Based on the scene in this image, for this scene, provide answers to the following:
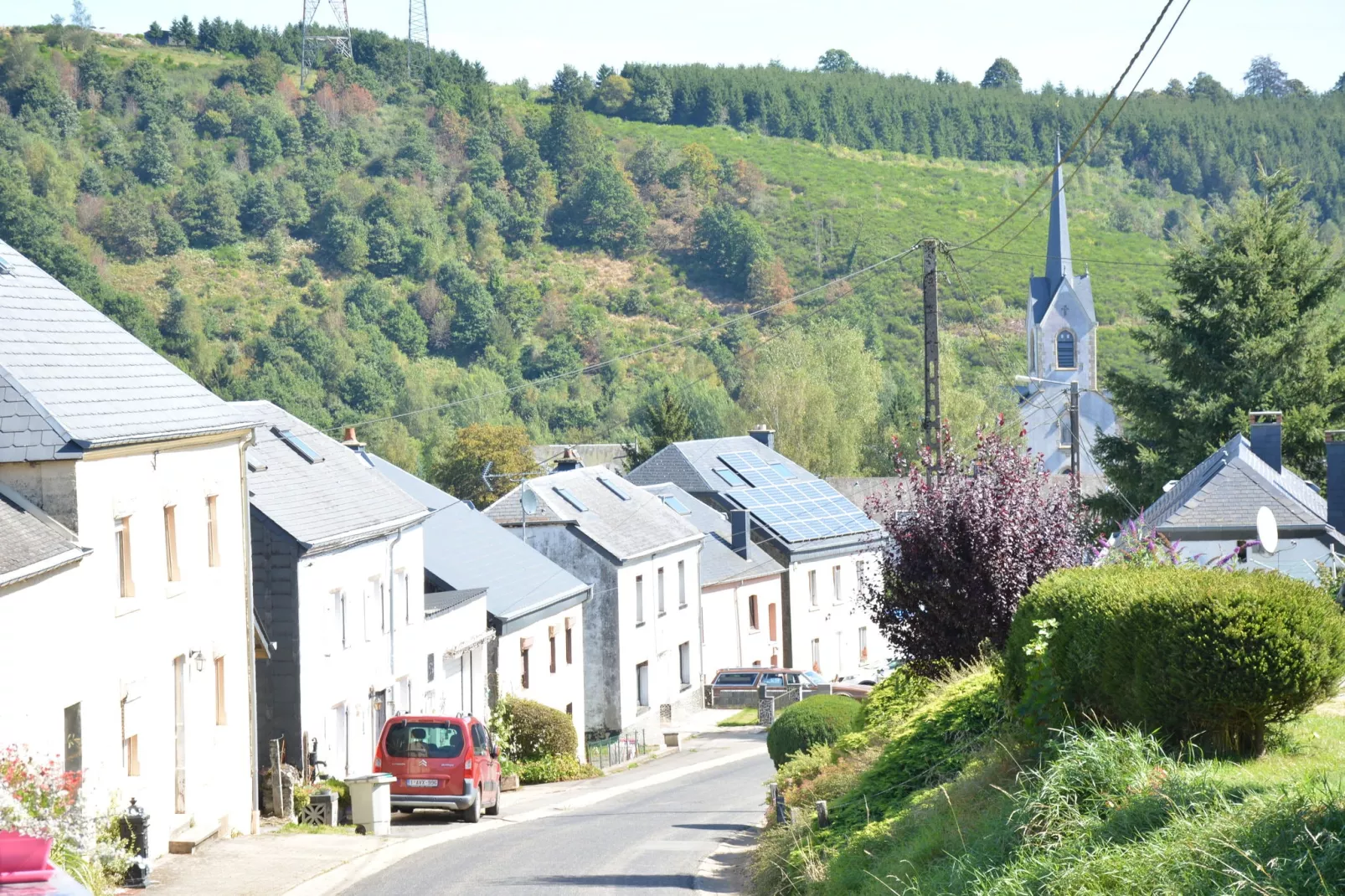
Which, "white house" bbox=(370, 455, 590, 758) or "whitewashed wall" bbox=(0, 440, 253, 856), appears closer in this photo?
"whitewashed wall" bbox=(0, 440, 253, 856)

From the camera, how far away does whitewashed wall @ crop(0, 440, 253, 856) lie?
14320 mm

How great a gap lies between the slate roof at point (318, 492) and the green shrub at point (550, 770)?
21.2 feet

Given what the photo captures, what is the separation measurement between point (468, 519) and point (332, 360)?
294 ft

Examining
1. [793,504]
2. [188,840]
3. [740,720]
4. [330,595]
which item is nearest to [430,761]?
[330,595]

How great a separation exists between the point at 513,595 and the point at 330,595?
10145mm

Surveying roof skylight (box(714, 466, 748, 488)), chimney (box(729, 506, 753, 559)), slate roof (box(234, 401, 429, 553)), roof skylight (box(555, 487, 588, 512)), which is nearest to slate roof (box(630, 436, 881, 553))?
roof skylight (box(714, 466, 748, 488))

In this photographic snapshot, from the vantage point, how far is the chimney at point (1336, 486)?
30.6 metres

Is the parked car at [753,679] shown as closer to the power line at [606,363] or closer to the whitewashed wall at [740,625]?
the whitewashed wall at [740,625]

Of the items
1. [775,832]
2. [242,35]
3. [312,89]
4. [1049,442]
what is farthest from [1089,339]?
[242,35]

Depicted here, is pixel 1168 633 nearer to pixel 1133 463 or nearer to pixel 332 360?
pixel 1133 463

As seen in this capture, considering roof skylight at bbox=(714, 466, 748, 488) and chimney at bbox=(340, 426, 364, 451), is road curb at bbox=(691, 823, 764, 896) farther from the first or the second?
roof skylight at bbox=(714, 466, 748, 488)

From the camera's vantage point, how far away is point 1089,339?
105 metres

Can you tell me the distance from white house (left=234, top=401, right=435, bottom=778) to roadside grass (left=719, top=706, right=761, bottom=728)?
16.3 metres

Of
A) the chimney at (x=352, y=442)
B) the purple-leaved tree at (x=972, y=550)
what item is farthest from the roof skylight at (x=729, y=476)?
the purple-leaved tree at (x=972, y=550)
